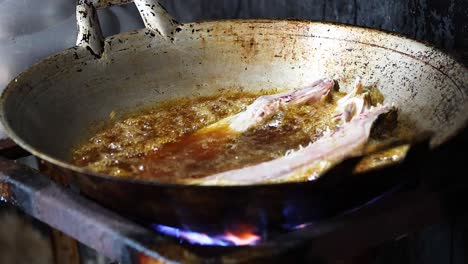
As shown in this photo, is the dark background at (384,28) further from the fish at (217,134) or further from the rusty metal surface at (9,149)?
the rusty metal surface at (9,149)

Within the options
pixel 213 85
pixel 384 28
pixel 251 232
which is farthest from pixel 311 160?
pixel 384 28

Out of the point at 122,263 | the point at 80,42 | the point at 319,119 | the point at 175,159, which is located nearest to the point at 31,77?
the point at 80,42

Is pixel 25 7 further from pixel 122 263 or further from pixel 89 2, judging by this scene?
pixel 122 263

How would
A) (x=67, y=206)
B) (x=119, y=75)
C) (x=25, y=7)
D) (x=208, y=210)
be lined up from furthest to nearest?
(x=25, y=7) → (x=119, y=75) → (x=67, y=206) → (x=208, y=210)

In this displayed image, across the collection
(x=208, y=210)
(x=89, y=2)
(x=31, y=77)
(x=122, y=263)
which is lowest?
(x=122, y=263)

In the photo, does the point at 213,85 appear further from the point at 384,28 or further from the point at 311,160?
the point at 311,160

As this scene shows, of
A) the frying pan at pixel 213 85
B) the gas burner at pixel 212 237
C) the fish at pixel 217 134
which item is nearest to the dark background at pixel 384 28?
the frying pan at pixel 213 85

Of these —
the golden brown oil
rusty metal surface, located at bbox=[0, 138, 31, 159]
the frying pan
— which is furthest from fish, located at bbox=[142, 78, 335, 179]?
rusty metal surface, located at bbox=[0, 138, 31, 159]
